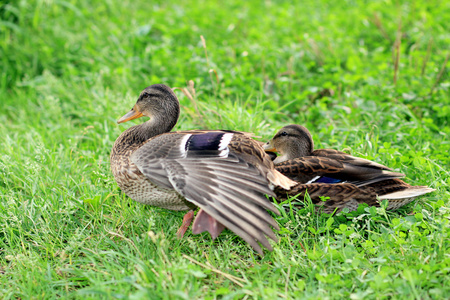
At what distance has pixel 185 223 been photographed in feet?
9.45

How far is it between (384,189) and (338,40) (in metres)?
3.42

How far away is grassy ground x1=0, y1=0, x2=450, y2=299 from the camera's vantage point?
2.41m

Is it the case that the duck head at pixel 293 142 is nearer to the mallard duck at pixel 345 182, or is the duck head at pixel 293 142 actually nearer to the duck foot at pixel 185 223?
the mallard duck at pixel 345 182

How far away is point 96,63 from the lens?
557cm

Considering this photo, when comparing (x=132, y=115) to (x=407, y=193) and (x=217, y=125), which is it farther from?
(x=407, y=193)

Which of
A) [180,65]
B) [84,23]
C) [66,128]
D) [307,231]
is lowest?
[307,231]

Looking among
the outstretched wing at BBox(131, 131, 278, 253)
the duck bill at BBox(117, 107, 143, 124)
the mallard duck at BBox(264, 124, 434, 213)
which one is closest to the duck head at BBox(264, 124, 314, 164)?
the mallard duck at BBox(264, 124, 434, 213)

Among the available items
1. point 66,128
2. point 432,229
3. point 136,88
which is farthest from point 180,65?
point 432,229

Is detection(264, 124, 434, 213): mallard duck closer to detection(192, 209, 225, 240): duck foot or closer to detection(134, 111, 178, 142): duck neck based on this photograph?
detection(192, 209, 225, 240): duck foot

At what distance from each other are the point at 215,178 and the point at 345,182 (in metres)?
1.08

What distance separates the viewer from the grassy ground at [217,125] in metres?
2.41

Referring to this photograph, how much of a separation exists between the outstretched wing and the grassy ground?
12.4 inches

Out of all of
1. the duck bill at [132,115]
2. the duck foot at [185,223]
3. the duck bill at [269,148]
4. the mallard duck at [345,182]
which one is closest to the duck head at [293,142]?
the duck bill at [269,148]

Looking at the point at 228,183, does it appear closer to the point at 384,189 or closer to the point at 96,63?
the point at 384,189
